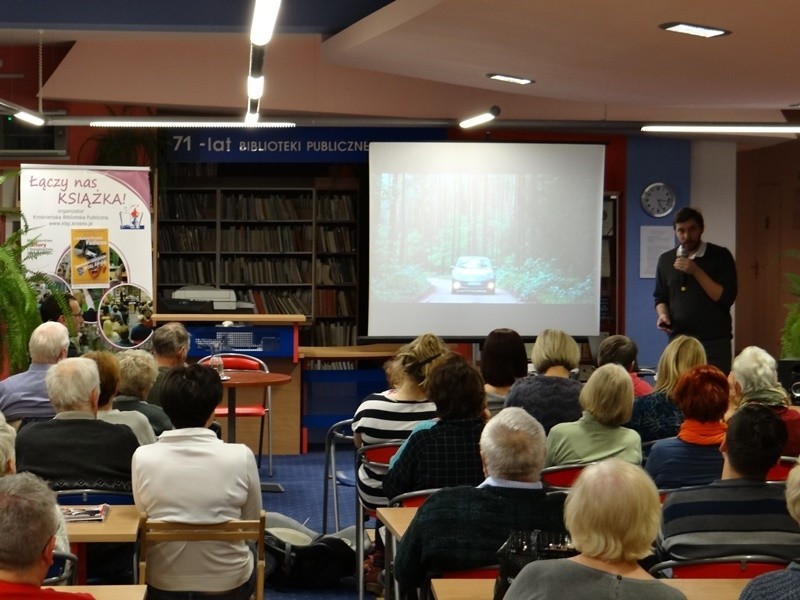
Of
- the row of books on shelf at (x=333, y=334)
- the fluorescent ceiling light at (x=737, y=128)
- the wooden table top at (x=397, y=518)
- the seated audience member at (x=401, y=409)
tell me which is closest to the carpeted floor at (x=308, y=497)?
the seated audience member at (x=401, y=409)

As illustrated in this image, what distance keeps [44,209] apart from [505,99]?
15.2 feet

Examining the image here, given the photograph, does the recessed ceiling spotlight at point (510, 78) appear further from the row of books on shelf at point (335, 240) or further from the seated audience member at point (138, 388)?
the seated audience member at point (138, 388)

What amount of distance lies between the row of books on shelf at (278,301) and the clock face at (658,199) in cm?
368

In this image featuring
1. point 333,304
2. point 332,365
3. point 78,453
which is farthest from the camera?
point 333,304

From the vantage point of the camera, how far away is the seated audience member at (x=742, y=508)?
3.31 m

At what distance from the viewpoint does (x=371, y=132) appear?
37.0 ft

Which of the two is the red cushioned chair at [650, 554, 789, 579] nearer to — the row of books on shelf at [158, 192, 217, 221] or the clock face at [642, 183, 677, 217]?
the clock face at [642, 183, 677, 217]

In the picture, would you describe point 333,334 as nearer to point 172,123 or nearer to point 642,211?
point 172,123

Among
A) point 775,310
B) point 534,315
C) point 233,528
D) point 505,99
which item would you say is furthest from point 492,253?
point 233,528

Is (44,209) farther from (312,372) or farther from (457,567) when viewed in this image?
(457,567)

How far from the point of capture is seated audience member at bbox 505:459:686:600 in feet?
7.73

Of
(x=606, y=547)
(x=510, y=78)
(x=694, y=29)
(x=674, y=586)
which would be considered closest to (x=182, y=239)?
(x=510, y=78)

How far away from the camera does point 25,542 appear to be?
2291 millimetres

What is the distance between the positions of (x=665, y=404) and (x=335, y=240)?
23.6 ft
